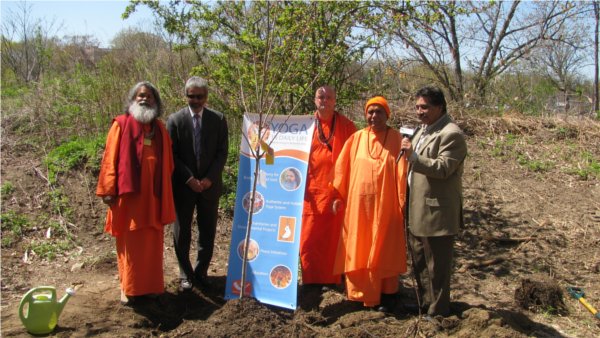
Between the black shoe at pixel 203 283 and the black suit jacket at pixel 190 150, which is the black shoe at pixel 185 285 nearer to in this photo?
the black shoe at pixel 203 283

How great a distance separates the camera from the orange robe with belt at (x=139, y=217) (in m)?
4.29

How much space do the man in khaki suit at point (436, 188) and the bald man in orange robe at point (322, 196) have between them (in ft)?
2.67

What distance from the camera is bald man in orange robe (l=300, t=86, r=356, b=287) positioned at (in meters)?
4.66

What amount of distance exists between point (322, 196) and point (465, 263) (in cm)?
205

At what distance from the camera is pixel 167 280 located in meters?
5.11

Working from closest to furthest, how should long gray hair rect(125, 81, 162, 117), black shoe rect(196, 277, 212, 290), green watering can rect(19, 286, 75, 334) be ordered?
green watering can rect(19, 286, 75, 334)
long gray hair rect(125, 81, 162, 117)
black shoe rect(196, 277, 212, 290)

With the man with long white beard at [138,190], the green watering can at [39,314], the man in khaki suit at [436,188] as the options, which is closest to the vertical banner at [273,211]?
the man with long white beard at [138,190]

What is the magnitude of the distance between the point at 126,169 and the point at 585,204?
566cm

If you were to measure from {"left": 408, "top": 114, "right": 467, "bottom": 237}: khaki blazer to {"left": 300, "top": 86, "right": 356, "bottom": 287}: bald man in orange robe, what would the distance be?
0.88 m

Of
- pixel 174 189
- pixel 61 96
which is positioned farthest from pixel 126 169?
pixel 61 96

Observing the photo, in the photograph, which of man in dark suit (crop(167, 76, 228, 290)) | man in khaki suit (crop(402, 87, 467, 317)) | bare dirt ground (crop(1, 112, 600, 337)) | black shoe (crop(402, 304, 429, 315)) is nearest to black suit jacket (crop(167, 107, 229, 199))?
man in dark suit (crop(167, 76, 228, 290))

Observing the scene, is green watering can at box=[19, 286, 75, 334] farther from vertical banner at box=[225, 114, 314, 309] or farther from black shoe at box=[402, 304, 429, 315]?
black shoe at box=[402, 304, 429, 315]

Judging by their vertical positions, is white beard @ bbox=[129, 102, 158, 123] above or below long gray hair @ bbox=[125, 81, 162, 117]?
below

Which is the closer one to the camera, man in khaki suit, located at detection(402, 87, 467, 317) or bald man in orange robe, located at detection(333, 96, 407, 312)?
man in khaki suit, located at detection(402, 87, 467, 317)
